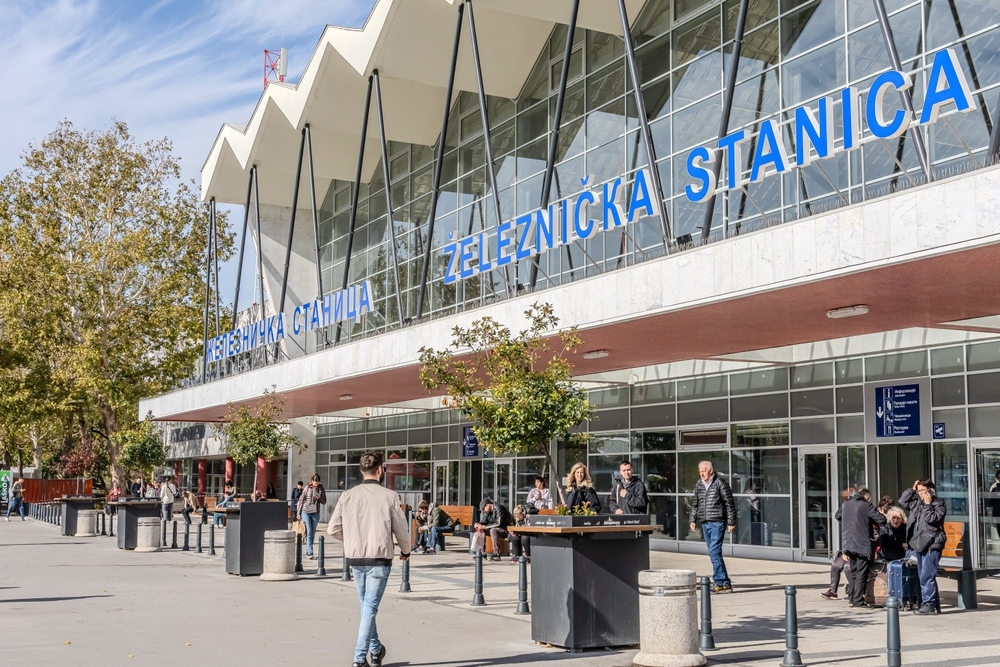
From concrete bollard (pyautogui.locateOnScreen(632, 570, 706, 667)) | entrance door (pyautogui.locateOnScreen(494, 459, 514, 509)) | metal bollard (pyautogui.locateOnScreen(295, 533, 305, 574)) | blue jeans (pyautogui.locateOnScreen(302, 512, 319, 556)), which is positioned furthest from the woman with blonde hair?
entrance door (pyautogui.locateOnScreen(494, 459, 514, 509))

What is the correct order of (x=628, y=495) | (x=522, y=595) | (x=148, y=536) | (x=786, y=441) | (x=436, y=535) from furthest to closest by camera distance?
(x=436, y=535), (x=148, y=536), (x=786, y=441), (x=628, y=495), (x=522, y=595)

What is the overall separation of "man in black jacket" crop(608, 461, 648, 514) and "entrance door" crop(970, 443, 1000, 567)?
263 inches

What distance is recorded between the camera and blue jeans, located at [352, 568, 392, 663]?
8633 mm

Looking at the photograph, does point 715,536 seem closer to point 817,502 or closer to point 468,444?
point 817,502

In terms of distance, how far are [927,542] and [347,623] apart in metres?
7.24

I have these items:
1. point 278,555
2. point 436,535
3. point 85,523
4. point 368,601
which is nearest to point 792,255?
point 368,601

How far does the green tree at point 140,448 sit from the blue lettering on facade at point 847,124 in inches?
1425

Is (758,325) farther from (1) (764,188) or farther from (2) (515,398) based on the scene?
(2) (515,398)

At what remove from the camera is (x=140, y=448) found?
49.8 meters

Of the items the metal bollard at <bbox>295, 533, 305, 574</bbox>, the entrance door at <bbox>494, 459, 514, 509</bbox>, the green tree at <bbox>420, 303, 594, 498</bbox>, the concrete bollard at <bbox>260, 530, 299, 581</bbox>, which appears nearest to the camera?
the green tree at <bbox>420, 303, 594, 498</bbox>

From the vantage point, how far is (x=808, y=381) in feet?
→ 70.9

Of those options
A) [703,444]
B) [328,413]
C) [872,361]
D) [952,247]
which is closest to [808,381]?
[872,361]

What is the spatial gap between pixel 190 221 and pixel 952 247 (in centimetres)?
4259

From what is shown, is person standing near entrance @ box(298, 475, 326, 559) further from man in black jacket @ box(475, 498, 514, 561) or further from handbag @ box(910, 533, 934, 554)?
handbag @ box(910, 533, 934, 554)
